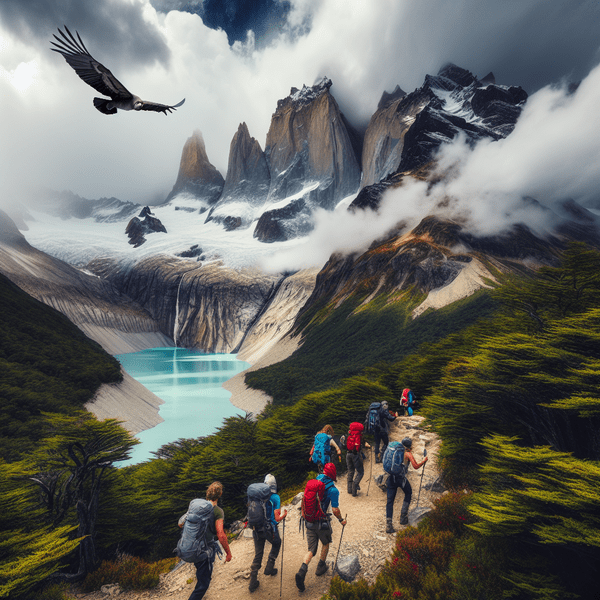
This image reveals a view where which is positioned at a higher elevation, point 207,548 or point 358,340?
point 358,340

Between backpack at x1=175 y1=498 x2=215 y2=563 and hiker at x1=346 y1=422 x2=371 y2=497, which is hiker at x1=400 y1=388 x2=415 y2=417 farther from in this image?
backpack at x1=175 y1=498 x2=215 y2=563

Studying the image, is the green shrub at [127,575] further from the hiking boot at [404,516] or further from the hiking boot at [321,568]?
the hiking boot at [404,516]

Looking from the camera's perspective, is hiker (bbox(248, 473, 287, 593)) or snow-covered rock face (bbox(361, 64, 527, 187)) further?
snow-covered rock face (bbox(361, 64, 527, 187))

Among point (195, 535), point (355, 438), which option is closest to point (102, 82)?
point (195, 535)

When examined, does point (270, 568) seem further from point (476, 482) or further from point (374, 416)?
point (476, 482)

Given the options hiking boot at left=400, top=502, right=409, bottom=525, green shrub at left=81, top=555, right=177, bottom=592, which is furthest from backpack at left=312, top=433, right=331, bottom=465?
green shrub at left=81, top=555, right=177, bottom=592

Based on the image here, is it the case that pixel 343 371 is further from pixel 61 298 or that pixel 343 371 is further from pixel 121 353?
pixel 61 298

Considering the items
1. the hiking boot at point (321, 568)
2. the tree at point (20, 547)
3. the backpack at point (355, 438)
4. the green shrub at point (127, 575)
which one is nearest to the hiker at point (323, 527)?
the hiking boot at point (321, 568)
